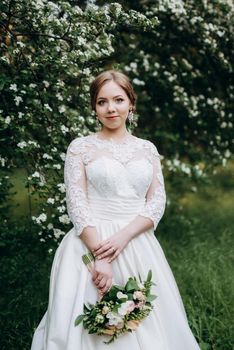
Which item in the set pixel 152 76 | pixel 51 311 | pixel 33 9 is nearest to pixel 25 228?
pixel 51 311

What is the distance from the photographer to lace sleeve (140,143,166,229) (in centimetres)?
331

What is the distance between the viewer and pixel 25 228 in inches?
180

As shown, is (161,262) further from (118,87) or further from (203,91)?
(203,91)

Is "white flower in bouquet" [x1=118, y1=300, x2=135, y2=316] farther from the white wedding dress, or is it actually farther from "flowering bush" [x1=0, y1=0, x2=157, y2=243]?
"flowering bush" [x1=0, y1=0, x2=157, y2=243]

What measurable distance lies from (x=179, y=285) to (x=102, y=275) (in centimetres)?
201

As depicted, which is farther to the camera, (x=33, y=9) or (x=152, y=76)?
(x=152, y=76)

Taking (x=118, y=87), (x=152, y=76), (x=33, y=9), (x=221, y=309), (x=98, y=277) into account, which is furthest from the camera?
(x=152, y=76)

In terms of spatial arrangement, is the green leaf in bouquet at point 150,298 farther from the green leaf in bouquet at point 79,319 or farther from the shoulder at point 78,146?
the shoulder at point 78,146

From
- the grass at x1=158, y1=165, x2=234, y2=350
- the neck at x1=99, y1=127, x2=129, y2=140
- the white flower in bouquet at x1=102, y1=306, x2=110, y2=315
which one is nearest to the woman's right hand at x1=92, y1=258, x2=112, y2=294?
the white flower in bouquet at x1=102, y1=306, x2=110, y2=315

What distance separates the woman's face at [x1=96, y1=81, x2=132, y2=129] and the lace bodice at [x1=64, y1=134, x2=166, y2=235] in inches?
5.1

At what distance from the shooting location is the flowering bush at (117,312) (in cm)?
301

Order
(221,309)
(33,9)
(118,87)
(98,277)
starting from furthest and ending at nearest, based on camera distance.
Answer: (221,309)
(33,9)
(118,87)
(98,277)

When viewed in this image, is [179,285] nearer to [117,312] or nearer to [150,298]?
[150,298]

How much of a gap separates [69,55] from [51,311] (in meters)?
1.76
